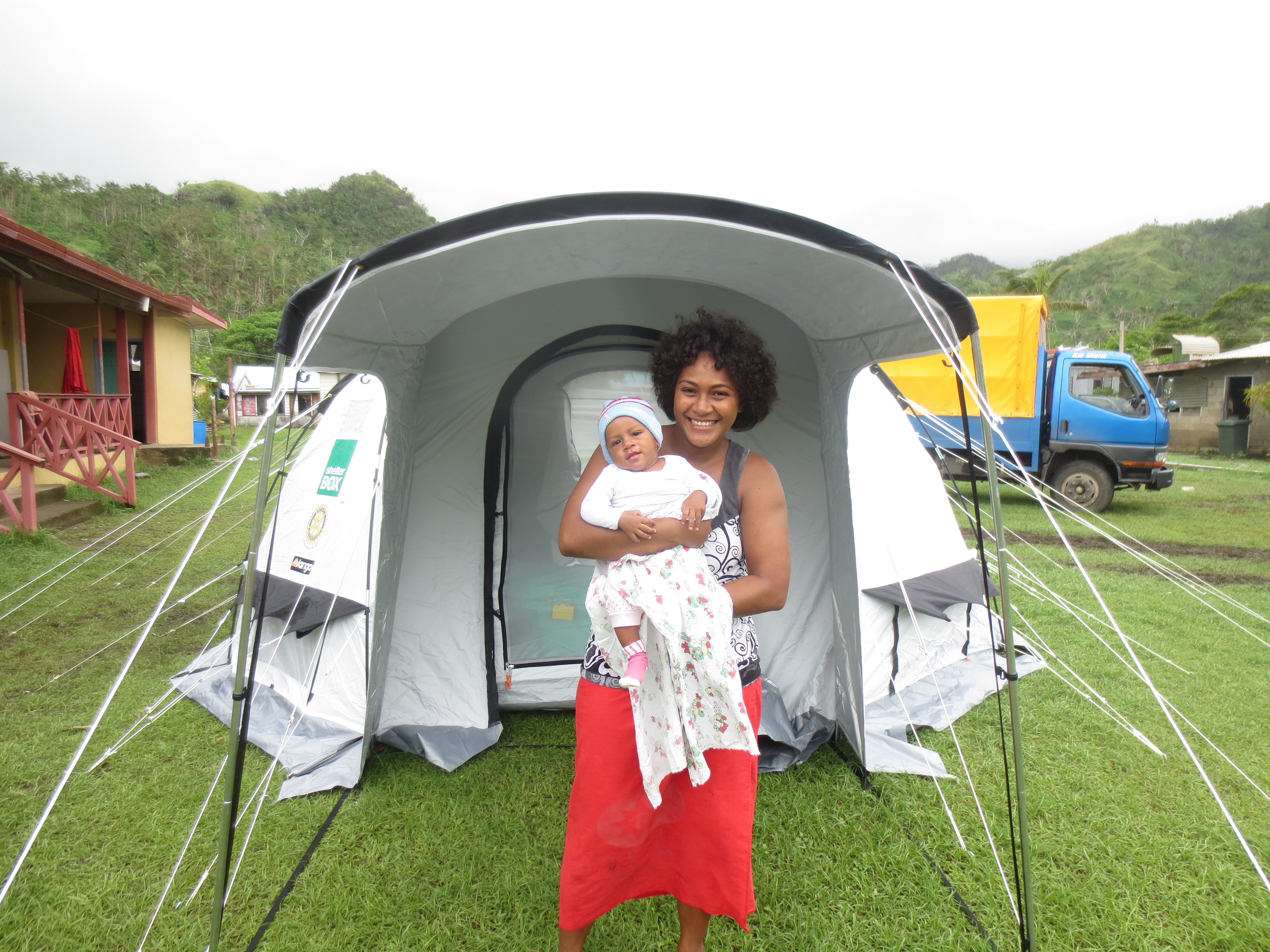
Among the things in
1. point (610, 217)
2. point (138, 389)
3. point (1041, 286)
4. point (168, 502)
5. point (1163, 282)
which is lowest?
point (168, 502)

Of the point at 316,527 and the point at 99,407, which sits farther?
the point at 99,407

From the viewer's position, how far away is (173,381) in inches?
504

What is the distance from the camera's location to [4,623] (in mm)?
4227

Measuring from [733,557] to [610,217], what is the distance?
88cm

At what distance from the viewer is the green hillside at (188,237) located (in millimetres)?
46438

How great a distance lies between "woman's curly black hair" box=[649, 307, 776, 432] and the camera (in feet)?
6.05

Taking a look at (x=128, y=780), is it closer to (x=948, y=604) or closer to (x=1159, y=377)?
(x=948, y=604)

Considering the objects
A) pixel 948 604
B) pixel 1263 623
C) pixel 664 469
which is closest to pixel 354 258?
pixel 664 469

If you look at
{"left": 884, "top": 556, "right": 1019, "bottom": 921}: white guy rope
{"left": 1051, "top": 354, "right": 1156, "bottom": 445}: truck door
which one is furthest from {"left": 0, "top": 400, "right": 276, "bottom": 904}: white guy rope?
{"left": 1051, "top": 354, "right": 1156, "bottom": 445}: truck door

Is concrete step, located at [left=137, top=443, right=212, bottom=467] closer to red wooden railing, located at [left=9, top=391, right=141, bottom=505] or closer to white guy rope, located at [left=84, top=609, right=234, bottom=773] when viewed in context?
red wooden railing, located at [left=9, top=391, right=141, bottom=505]

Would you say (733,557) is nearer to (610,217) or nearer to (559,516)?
(610,217)

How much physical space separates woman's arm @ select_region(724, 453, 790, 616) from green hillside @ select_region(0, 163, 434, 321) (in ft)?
121

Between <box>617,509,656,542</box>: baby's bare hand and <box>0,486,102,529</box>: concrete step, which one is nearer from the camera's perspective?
<box>617,509,656,542</box>: baby's bare hand

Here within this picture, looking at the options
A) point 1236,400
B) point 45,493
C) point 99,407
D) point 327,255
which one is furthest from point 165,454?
point 327,255
